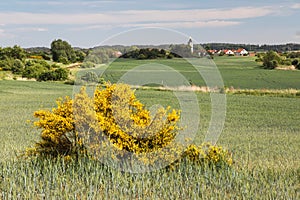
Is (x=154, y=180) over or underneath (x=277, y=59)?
underneath

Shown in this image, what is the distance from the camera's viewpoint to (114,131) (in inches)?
285

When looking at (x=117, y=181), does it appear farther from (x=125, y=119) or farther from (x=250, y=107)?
(x=250, y=107)

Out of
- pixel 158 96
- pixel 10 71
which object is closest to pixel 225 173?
pixel 158 96

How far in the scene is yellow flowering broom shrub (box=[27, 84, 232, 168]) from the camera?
7262 mm

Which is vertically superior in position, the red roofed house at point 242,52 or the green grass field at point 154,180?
the red roofed house at point 242,52

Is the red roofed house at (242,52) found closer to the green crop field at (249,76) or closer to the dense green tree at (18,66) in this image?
the green crop field at (249,76)

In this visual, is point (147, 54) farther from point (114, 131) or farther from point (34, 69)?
point (34, 69)

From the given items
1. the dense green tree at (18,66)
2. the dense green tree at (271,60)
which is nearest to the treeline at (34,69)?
the dense green tree at (18,66)

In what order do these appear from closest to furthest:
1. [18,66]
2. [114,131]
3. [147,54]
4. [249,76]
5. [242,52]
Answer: [114,131] → [147,54] → [249,76] → [18,66] → [242,52]

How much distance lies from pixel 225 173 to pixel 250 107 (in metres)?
17.1

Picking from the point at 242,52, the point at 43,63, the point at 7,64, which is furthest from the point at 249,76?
the point at 7,64

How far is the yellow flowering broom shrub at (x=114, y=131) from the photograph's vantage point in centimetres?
726

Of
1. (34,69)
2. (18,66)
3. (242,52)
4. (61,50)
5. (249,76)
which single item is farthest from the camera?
(242,52)

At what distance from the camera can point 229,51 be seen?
57.4 meters
